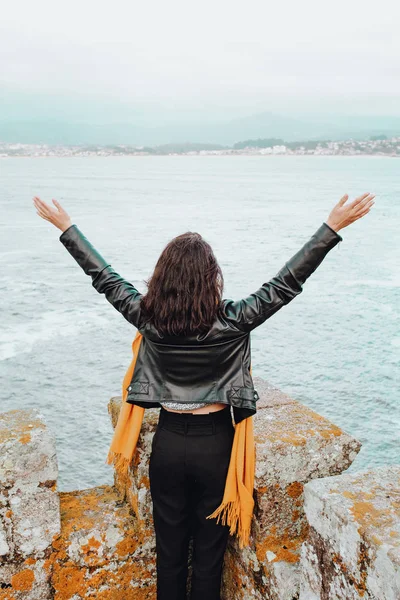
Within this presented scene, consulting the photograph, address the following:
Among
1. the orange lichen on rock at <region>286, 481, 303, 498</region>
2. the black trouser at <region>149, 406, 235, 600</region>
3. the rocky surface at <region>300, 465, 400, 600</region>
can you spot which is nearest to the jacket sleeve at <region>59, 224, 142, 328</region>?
the black trouser at <region>149, 406, 235, 600</region>

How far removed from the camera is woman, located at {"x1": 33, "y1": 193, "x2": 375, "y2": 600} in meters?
3.13

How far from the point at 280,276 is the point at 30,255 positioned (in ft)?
104

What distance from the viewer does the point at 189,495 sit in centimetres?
338

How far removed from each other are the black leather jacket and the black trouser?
151mm

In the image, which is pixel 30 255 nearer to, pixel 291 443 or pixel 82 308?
pixel 82 308

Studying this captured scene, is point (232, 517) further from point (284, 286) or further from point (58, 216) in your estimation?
point (58, 216)

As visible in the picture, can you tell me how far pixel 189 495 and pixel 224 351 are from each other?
851mm

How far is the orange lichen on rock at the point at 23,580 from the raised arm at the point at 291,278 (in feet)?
5.94

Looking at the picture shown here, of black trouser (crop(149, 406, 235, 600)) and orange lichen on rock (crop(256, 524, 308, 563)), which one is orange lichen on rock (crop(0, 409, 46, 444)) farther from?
orange lichen on rock (crop(256, 524, 308, 563))

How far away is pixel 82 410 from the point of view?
17219mm

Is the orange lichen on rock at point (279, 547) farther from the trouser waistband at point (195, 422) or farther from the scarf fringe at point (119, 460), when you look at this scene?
the scarf fringe at point (119, 460)

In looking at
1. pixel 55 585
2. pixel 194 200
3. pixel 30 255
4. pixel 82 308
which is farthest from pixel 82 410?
pixel 194 200

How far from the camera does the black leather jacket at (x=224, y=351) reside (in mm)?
3127

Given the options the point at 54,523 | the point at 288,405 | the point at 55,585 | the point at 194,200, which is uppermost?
the point at 288,405
